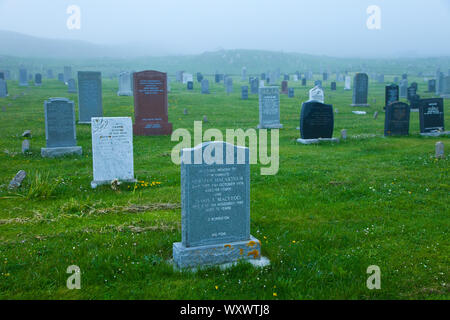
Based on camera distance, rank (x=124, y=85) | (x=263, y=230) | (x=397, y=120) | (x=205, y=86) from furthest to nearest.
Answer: (x=205, y=86), (x=124, y=85), (x=397, y=120), (x=263, y=230)

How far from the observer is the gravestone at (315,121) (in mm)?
14062

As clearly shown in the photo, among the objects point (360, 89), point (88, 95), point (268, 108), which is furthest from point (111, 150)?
point (360, 89)

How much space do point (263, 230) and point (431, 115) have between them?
469 inches

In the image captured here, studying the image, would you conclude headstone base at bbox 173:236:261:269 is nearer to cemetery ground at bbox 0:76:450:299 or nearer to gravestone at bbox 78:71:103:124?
cemetery ground at bbox 0:76:450:299

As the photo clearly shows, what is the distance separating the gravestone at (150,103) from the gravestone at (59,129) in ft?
12.5

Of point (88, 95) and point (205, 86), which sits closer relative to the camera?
point (88, 95)

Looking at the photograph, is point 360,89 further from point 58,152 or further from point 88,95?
point 58,152

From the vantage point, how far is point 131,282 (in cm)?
472

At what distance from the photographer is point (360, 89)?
25812 millimetres

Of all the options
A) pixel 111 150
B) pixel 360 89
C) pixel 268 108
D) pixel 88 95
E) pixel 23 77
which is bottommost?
pixel 111 150

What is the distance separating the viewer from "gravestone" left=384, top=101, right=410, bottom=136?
15.4 m

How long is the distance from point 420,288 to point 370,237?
1.50m

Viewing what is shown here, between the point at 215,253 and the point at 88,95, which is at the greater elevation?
the point at 88,95
